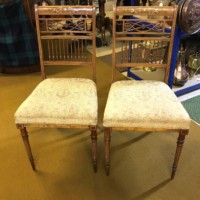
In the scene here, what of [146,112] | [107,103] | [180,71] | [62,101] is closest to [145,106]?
[146,112]

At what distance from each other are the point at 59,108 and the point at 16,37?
4.45 feet

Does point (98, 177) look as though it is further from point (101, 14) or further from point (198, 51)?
point (101, 14)

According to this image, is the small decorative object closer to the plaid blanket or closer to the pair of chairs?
the pair of chairs

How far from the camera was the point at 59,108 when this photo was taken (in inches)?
48.7

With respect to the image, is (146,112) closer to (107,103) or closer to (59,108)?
(107,103)

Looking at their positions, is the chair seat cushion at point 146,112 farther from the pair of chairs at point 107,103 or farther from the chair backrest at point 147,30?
the chair backrest at point 147,30

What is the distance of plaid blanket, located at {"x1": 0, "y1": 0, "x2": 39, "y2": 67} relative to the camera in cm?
216

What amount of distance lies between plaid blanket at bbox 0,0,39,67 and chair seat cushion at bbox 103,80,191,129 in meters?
1.37

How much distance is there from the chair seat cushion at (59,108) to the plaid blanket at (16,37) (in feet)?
3.68

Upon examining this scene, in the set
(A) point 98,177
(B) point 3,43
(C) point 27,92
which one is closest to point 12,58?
(B) point 3,43

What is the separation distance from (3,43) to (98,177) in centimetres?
160

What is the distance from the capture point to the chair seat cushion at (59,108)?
121 centimetres

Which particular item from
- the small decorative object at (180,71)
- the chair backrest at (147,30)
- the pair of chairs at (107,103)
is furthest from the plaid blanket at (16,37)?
the small decorative object at (180,71)

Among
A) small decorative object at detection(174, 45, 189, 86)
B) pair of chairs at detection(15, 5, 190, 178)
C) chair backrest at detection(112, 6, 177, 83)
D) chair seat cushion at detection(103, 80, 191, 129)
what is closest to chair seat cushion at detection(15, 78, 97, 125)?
pair of chairs at detection(15, 5, 190, 178)
